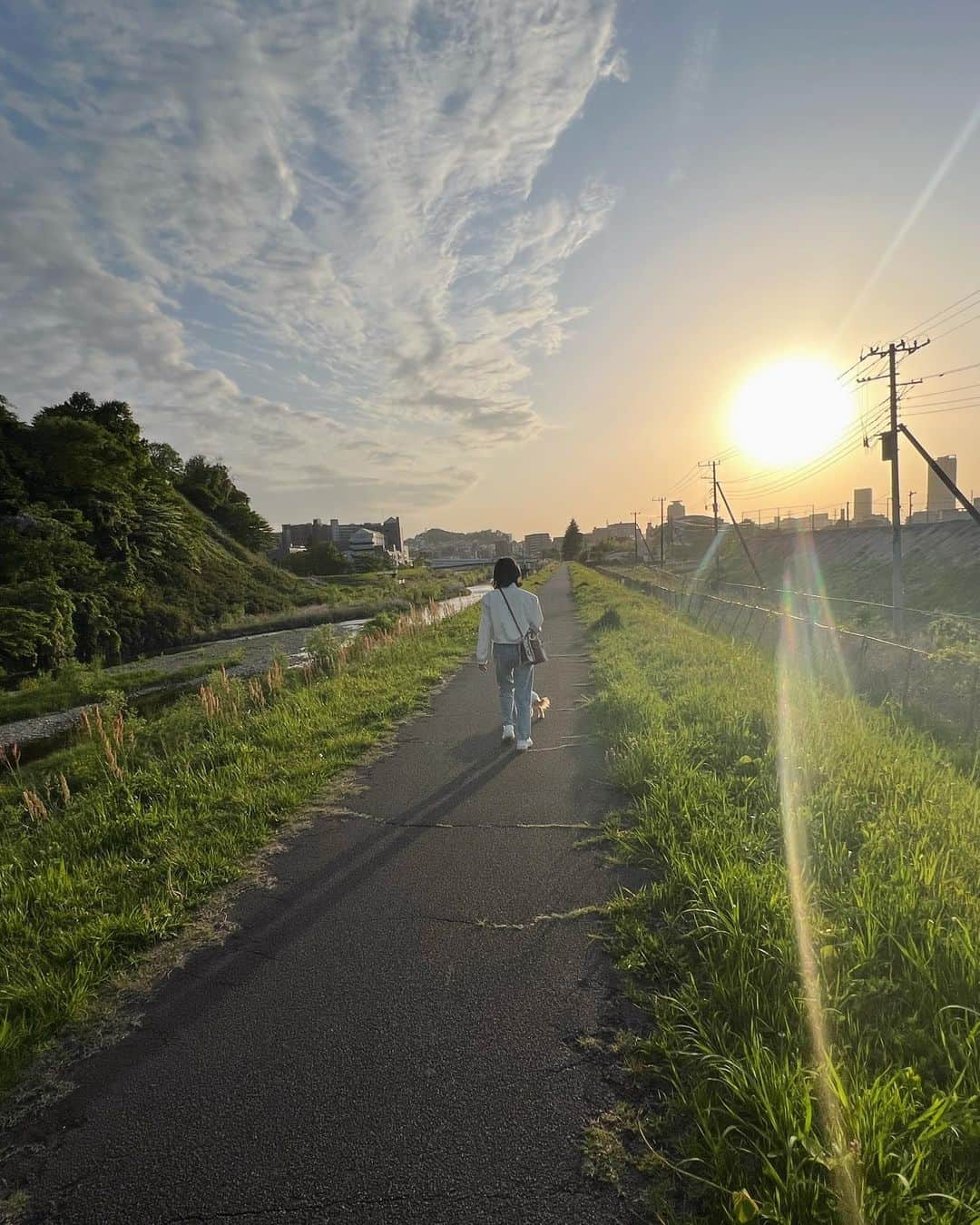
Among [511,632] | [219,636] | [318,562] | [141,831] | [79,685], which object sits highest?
[318,562]

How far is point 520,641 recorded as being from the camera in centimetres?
645

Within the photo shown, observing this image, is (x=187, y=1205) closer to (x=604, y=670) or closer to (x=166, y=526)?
(x=604, y=670)

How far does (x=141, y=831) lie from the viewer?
15.8 feet

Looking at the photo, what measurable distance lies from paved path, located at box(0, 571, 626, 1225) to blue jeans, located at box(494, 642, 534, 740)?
2.50m

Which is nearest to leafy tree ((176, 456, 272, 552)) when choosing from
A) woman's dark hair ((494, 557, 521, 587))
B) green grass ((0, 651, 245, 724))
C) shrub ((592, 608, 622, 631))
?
green grass ((0, 651, 245, 724))

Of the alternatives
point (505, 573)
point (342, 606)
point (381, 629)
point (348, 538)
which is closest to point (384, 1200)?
point (505, 573)

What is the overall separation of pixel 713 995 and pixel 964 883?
172 centimetres

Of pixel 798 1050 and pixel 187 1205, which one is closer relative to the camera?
pixel 187 1205

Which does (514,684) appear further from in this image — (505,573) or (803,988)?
(803,988)

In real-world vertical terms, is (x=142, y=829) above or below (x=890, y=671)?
below

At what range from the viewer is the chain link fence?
22.7 feet

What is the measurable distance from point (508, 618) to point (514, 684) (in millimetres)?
772

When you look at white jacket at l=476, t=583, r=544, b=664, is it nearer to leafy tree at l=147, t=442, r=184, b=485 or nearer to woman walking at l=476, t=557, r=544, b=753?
woman walking at l=476, t=557, r=544, b=753

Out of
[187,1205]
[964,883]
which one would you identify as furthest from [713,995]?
[187,1205]
